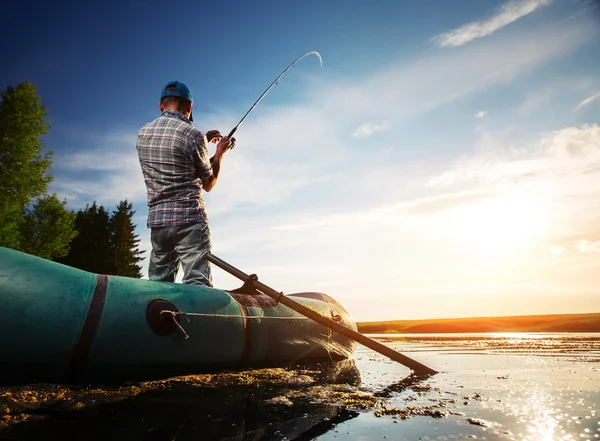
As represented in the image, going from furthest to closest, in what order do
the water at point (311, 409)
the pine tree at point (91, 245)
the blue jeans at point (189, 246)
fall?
the pine tree at point (91, 245) < the blue jeans at point (189, 246) < the water at point (311, 409)

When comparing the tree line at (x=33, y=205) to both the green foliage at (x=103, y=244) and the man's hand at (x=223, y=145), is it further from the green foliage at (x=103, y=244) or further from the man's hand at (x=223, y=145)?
the man's hand at (x=223, y=145)

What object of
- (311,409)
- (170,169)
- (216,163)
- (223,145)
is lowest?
(311,409)

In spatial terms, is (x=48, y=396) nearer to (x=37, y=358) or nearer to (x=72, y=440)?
(x=37, y=358)

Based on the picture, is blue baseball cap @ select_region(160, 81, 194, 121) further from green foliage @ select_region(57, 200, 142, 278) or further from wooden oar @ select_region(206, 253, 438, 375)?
green foliage @ select_region(57, 200, 142, 278)

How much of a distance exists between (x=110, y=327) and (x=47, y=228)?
3115cm

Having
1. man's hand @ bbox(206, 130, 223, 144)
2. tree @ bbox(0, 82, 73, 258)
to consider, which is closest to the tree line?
tree @ bbox(0, 82, 73, 258)

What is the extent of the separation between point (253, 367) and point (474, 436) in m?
2.81

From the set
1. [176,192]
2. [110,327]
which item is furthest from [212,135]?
[110,327]

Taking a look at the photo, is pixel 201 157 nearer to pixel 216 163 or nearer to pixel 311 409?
pixel 216 163

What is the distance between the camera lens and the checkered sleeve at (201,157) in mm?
4535

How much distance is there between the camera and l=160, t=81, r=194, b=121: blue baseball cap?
4770 millimetres

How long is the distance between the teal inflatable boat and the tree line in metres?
24.2

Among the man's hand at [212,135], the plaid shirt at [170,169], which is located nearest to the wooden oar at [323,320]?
the plaid shirt at [170,169]

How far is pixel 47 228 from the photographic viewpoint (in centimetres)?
2814
